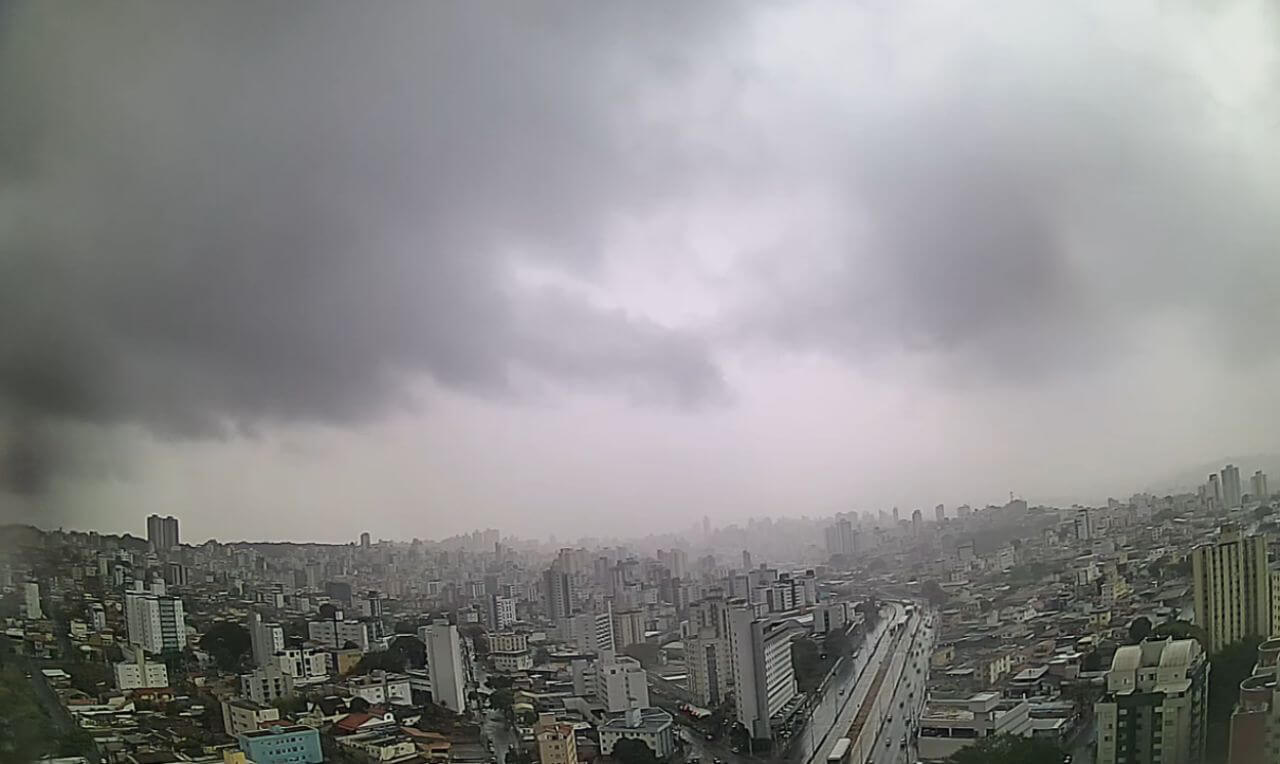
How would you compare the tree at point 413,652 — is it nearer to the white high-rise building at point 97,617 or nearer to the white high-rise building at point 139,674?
the white high-rise building at point 139,674

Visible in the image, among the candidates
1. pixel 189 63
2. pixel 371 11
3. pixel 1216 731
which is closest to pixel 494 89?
pixel 371 11

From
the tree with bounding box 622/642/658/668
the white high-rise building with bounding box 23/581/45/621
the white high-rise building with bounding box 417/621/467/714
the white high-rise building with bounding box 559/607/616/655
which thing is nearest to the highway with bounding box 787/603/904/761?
the tree with bounding box 622/642/658/668

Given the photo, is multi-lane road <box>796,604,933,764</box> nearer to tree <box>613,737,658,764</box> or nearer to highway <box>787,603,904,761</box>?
highway <box>787,603,904,761</box>

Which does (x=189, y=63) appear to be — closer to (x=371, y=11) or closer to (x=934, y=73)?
(x=371, y=11)

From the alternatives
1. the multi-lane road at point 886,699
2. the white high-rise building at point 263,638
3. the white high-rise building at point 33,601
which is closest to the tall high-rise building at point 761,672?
the multi-lane road at point 886,699

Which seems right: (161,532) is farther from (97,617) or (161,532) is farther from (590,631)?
(590,631)

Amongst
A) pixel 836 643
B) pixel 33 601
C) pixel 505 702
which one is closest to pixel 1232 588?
pixel 836 643
